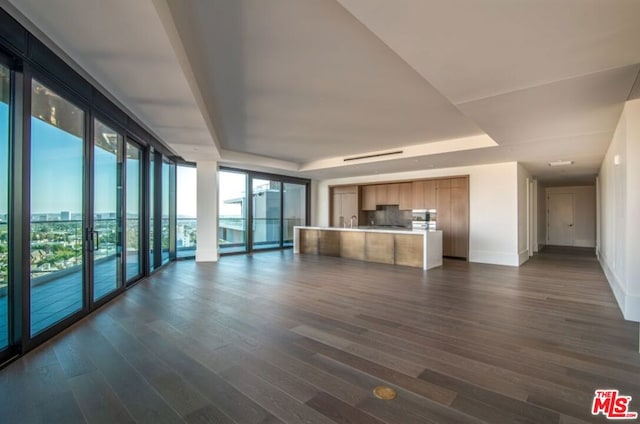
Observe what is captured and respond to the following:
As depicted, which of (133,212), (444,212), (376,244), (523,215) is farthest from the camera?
(444,212)

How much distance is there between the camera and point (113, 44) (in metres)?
2.43

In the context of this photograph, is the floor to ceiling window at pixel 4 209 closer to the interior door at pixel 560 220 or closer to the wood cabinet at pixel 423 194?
the wood cabinet at pixel 423 194

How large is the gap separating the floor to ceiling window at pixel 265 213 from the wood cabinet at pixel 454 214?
518 cm

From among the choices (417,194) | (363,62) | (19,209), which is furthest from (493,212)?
(19,209)

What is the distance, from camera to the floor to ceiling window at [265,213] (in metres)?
9.50

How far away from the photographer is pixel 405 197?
933 cm

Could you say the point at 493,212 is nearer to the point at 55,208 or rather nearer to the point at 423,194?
the point at 423,194

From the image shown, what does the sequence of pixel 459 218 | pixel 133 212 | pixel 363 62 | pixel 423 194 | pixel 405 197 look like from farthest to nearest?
pixel 405 197 < pixel 423 194 < pixel 459 218 < pixel 133 212 < pixel 363 62

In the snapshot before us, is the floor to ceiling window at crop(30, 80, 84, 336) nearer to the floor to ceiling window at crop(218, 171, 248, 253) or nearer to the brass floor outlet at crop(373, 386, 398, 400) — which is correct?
the brass floor outlet at crop(373, 386, 398, 400)

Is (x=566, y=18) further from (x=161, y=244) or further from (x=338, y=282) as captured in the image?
(x=161, y=244)

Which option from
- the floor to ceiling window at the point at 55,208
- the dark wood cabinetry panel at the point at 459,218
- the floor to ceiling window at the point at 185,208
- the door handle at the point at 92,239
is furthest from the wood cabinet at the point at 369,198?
the floor to ceiling window at the point at 55,208

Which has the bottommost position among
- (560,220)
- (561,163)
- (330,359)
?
(330,359)

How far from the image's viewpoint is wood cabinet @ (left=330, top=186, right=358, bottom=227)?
10.6 metres

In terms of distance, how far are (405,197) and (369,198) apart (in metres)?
1.36
